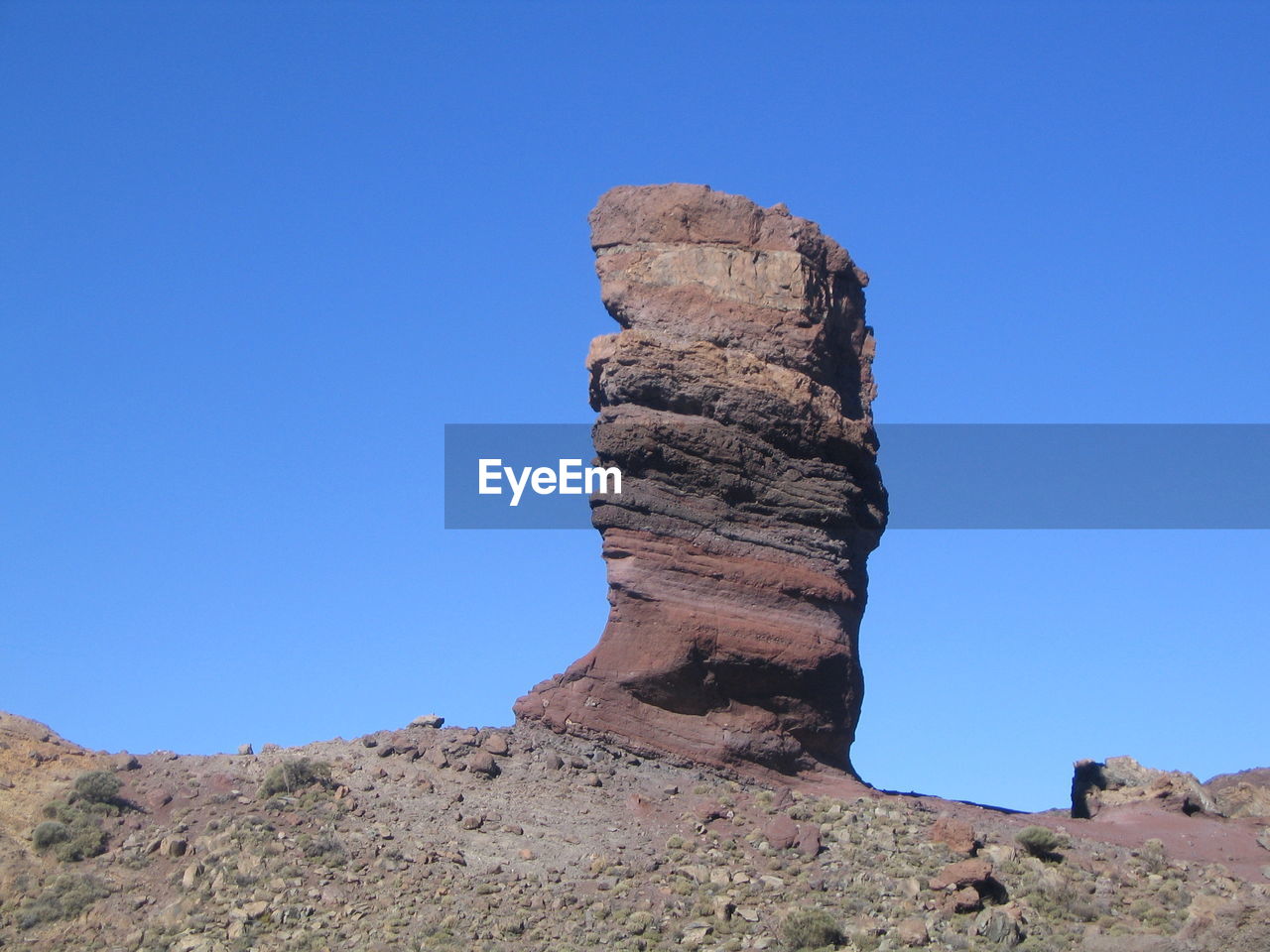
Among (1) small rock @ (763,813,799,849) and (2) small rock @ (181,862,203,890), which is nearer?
(2) small rock @ (181,862,203,890)

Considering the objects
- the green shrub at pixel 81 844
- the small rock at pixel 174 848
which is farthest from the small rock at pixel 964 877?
the green shrub at pixel 81 844

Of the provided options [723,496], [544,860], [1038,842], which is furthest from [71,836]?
[1038,842]

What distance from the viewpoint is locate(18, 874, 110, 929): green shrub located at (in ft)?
115

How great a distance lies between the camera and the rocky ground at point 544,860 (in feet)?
114

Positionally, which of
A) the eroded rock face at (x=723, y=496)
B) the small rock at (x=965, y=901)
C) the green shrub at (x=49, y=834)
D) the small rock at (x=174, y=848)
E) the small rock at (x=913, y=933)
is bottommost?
the small rock at (x=913, y=933)

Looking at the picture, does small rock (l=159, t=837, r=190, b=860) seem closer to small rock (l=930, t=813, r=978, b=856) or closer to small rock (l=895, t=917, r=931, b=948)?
small rock (l=895, t=917, r=931, b=948)

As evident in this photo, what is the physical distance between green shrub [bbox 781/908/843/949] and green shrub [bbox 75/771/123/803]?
535 inches

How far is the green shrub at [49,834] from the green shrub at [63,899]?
3.40 feet

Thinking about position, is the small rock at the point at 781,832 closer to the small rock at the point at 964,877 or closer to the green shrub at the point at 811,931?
the small rock at the point at 964,877

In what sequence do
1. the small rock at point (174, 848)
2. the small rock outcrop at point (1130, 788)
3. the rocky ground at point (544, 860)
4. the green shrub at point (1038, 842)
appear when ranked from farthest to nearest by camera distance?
the small rock outcrop at point (1130, 788), the green shrub at point (1038, 842), the small rock at point (174, 848), the rocky ground at point (544, 860)

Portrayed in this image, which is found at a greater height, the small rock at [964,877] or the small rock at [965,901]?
the small rock at [964,877]

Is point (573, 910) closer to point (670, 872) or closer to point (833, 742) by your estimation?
point (670, 872)

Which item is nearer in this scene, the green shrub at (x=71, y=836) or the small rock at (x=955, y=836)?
the green shrub at (x=71, y=836)

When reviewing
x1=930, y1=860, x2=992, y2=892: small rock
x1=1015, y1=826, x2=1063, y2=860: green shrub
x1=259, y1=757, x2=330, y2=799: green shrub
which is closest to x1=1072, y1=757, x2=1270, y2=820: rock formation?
x1=1015, y1=826, x2=1063, y2=860: green shrub
